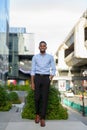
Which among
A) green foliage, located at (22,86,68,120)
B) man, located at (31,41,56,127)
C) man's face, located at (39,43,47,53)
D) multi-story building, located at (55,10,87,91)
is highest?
multi-story building, located at (55,10,87,91)

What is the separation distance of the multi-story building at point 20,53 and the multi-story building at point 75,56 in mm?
9581

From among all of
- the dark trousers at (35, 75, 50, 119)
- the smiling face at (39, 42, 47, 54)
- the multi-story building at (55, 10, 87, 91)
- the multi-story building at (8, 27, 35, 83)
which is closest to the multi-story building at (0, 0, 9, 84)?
the multi-story building at (55, 10, 87, 91)

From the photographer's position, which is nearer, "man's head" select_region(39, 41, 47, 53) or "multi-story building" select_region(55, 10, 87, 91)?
"man's head" select_region(39, 41, 47, 53)

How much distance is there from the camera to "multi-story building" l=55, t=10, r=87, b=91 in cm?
7981

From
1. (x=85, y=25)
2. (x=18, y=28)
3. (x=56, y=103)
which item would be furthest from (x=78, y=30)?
(x=56, y=103)

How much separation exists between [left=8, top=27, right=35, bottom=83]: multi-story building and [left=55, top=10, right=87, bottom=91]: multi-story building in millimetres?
9581

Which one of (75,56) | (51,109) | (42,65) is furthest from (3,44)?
(42,65)

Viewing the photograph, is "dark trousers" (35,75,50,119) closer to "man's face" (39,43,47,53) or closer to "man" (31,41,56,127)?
"man" (31,41,56,127)

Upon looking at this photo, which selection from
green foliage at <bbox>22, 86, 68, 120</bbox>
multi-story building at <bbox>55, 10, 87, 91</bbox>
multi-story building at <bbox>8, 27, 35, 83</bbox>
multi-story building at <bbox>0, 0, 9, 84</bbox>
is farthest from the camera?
multi-story building at <bbox>8, 27, 35, 83</bbox>

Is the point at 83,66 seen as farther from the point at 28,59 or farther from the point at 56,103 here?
the point at 56,103

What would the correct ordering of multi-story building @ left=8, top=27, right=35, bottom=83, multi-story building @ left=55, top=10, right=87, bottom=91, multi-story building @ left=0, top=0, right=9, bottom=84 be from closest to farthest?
multi-story building @ left=0, top=0, right=9, bottom=84 < multi-story building @ left=55, top=10, right=87, bottom=91 < multi-story building @ left=8, top=27, right=35, bottom=83

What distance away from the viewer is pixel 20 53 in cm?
11650

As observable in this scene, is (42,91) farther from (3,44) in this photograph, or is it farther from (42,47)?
(3,44)

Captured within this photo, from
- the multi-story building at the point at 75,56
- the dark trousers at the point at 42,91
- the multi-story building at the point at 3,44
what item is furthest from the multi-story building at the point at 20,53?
the dark trousers at the point at 42,91
